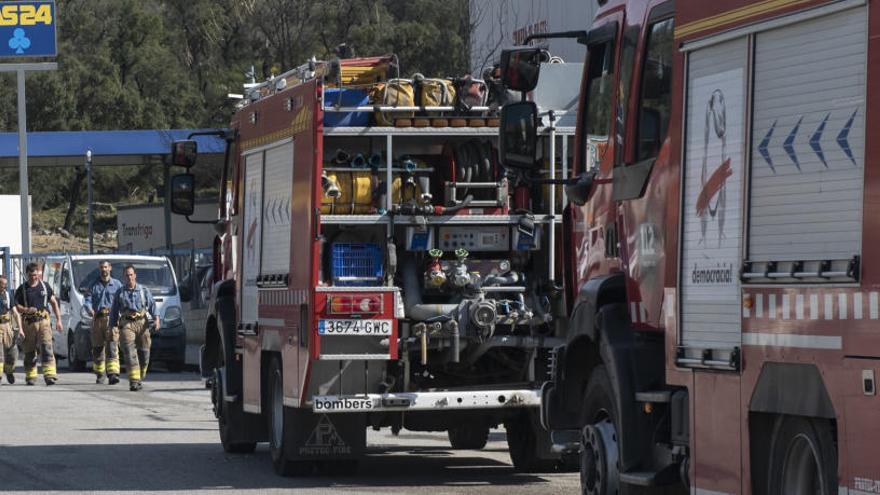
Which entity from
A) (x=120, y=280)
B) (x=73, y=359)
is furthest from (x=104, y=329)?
(x=73, y=359)

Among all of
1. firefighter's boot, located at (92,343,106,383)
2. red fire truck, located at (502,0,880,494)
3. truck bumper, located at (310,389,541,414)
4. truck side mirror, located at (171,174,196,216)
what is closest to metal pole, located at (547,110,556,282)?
truck bumper, located at (310,389,541,414)

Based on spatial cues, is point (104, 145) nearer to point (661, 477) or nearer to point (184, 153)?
point (184, 153)

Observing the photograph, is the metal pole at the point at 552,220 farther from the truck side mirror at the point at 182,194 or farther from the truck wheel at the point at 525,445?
the truck side mirror at the point at 182,194

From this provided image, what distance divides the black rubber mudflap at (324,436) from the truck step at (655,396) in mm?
4761

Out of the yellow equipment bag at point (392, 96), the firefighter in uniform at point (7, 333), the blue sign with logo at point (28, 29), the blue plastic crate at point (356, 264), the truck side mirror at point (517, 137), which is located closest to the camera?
the truck side mirror at point (517, 137)

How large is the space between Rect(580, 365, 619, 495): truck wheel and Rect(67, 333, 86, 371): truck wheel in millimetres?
21904

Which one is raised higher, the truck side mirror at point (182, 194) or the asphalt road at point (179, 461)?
the truck side mirror at point (182, 194)

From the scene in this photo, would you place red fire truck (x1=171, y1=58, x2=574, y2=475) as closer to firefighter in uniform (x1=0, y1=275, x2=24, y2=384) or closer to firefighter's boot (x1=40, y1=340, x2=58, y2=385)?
firefighter's boot (x1=40, y1=340, x2=58, y2=385)

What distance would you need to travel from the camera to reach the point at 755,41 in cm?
754

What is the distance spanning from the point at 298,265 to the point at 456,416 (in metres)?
1.66

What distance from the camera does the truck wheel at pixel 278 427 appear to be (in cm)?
1348

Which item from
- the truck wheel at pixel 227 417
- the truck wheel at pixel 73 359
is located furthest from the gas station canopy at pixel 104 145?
the truck wheel at pixel 227 417

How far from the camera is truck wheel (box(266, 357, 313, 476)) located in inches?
531

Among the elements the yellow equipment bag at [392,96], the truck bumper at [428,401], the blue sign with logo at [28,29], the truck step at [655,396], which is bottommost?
the truck bumper at [428,401]
